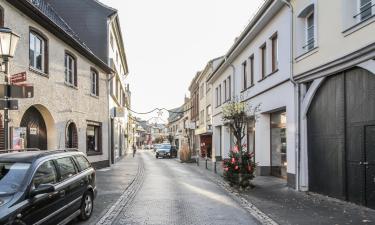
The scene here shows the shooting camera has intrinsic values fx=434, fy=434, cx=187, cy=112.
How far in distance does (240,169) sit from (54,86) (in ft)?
26.2

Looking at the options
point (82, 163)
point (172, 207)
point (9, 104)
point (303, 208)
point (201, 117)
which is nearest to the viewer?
point (9, 104)

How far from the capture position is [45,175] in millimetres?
7172

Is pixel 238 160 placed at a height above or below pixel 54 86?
below

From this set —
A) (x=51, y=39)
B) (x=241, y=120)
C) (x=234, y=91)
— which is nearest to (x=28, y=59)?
(x=51, y=39)

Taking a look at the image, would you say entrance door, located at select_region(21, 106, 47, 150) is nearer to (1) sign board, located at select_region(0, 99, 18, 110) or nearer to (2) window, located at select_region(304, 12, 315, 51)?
(1) sign board, located at select_region(0, 99, 18, 110)

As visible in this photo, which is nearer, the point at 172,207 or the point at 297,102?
the point at 172,207

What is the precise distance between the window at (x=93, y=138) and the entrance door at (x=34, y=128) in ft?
17.4

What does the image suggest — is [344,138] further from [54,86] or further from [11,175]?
[54,86]

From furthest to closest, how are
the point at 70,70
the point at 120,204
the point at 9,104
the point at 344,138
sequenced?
the point at 70,70 → the point at 120,204 → the point at 344,138 → the point at 9,104

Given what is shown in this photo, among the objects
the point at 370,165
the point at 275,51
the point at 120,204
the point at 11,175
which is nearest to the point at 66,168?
the point at 11,175

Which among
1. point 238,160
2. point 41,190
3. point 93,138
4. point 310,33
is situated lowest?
point 238,160

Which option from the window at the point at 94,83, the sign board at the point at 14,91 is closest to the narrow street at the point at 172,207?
the sign board at the point at 14,91

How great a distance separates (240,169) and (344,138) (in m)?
4.35

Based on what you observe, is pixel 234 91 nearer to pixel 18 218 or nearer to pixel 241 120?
pixel 241 120
